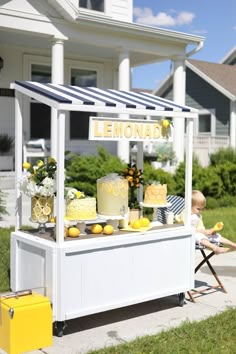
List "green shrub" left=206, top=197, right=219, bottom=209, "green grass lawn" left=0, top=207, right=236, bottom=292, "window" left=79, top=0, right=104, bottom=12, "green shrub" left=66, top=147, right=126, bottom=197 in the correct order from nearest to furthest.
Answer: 1. "green grass lawn" left=0, top=207, right=236, bottom=292
2. "green shrub" left=66, top=147, right=126, bottom=197
3. "green shrub" left=206, top=197, right=219, bottom=209
4. "window" left=79, top=0, right=104, bottom=12

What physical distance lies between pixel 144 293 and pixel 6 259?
2572 millimetres

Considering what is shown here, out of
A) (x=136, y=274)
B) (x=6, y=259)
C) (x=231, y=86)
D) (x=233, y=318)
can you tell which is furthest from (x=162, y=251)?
(x=231, y=86)

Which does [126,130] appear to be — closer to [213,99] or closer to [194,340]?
[194,340]

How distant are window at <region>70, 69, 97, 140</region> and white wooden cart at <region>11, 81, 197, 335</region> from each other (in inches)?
381

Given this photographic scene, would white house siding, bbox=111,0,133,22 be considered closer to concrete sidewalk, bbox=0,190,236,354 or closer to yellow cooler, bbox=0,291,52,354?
concrete sidewalk, bbox=0,190,236,354

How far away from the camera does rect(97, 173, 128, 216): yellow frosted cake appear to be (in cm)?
534

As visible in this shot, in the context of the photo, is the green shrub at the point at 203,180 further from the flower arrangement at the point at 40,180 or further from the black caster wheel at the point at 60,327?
the black caster wheel at the point at 60,327

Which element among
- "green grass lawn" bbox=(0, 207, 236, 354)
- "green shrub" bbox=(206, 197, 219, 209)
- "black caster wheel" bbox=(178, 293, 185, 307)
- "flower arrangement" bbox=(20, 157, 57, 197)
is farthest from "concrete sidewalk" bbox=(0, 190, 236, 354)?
"green shrub" bbox=(206, 197, 219, 209)

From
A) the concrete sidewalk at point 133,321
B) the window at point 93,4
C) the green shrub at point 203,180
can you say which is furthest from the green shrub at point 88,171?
the window at point 93,4

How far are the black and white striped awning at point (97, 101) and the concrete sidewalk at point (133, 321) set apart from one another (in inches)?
79.1

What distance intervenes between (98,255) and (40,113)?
10.3 metres

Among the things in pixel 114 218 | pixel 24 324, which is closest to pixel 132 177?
pixel 114 218

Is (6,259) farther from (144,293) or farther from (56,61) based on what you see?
(56,61)

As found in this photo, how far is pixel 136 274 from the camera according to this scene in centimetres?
519
